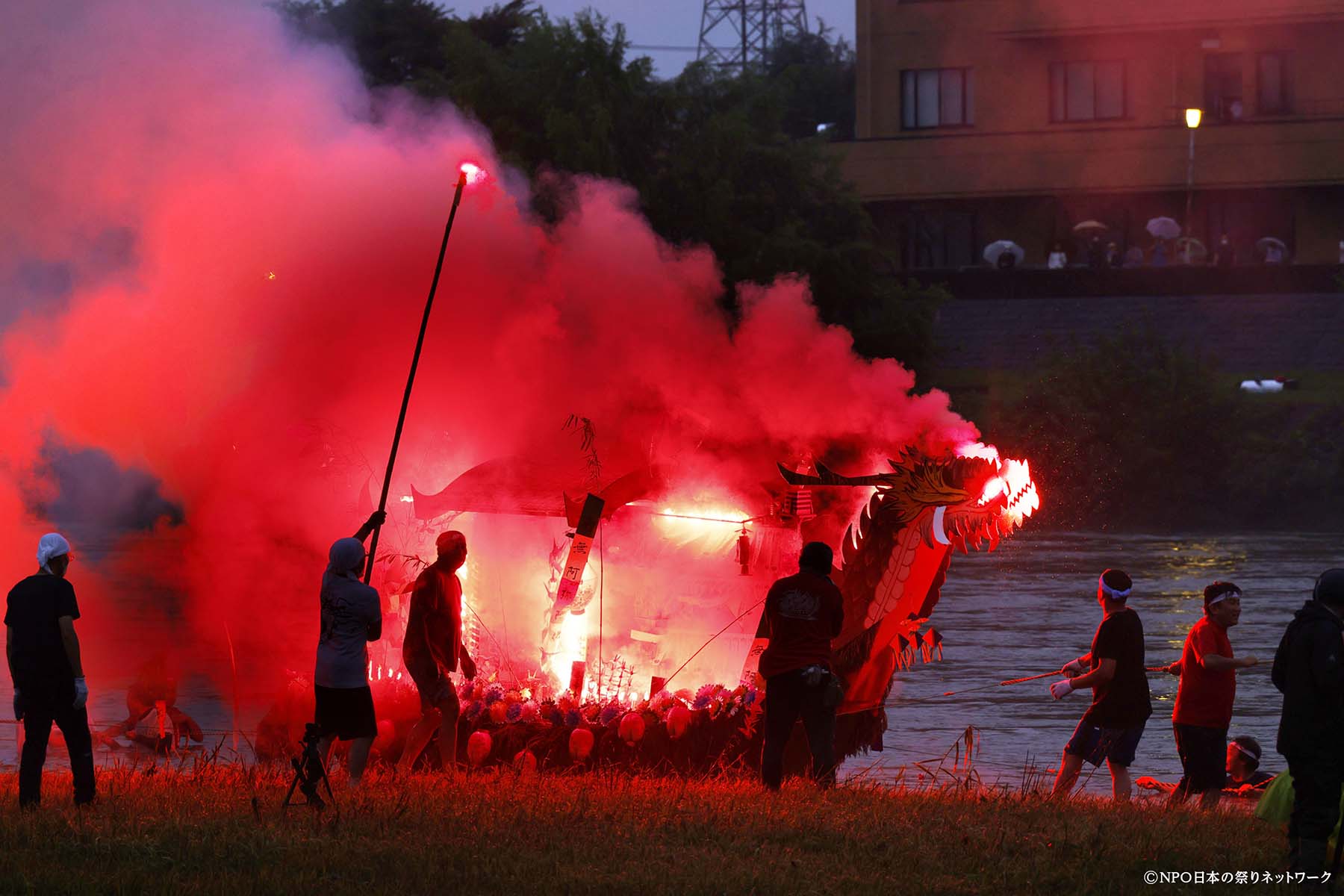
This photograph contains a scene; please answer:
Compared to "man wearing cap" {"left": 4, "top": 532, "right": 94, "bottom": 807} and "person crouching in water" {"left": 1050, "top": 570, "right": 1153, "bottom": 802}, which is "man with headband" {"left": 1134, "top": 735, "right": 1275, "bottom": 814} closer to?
"person crouching in water" {"left": 1050, "top": 570, "right": 1153, "bottom": 802}

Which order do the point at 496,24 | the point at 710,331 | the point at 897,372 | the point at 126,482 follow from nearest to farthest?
the point at 897,372 < the point at 710,331 < the point at 126,482 < the point at 496,24

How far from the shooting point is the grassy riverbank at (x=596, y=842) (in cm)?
727

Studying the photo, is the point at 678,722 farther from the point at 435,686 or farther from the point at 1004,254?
the point at 1004,254

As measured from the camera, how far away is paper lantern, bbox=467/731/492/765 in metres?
10.6

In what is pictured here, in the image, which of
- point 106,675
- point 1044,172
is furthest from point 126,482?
point 1044,172

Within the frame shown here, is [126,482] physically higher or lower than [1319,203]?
lower

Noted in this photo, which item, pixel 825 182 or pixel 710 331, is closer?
pixel 710 331

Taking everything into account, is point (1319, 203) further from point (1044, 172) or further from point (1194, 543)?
point (1194, 543)

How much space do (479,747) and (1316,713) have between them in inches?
201

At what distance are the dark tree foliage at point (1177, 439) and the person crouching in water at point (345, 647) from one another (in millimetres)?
27152

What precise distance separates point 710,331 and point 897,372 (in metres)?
2.09

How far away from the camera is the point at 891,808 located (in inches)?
355

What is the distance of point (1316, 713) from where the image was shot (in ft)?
23.6

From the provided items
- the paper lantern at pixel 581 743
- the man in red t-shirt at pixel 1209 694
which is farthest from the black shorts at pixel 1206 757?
the paper lantern at pixel 581 743
